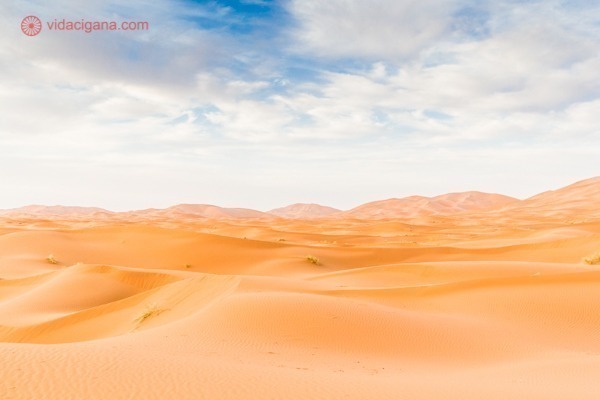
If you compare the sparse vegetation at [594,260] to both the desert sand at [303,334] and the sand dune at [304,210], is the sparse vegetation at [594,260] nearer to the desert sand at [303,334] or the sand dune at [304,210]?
the desert sand at [303,334]

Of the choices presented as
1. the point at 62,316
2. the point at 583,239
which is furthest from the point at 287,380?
the point at 583,239

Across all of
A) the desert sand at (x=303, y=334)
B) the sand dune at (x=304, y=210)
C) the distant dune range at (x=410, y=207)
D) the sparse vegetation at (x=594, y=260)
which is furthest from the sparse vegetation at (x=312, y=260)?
the sand dune at (x=304, y=210)

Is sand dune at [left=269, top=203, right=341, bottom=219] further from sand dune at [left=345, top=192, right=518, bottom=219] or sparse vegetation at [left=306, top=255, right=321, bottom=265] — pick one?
sparse vegetation at [left=306, top=255, right=321, bottom=265]

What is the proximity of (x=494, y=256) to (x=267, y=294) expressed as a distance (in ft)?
57.3

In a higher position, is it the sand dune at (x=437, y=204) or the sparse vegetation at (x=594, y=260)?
the sand dune at (x=437, y=204)

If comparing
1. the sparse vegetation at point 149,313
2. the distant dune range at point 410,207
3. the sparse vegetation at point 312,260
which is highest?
the distant dune range at point 410,207

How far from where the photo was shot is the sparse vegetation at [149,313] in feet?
35.7

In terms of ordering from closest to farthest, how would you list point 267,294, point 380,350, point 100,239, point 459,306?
point 380,350 → point 267,294 → point 459,306 → point 100,239

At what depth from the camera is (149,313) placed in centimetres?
1110

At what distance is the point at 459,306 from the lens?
11.4m

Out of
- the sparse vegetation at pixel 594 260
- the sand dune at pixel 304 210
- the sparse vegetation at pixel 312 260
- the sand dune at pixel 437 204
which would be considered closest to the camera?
the sparse vegetation at pixel 594 260

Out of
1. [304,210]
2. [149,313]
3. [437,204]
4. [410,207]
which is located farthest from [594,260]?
[304,210]

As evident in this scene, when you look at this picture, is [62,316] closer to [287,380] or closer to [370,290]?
[370,290]

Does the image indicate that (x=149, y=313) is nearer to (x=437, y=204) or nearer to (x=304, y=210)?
(x=437, y=204)
